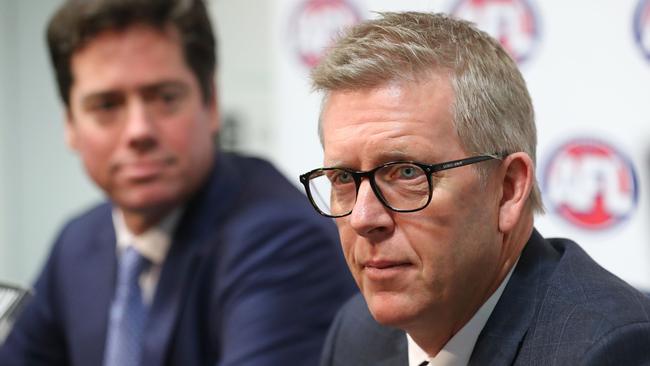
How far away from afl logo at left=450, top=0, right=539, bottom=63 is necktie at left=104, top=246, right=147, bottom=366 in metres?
0.84

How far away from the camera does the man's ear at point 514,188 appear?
1.06 m

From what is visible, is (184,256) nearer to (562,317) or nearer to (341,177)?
(341,177)

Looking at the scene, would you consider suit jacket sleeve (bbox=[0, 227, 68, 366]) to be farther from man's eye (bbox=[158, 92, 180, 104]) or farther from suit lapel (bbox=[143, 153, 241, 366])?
man's eye (bbox=[158, 92, 180, 104])

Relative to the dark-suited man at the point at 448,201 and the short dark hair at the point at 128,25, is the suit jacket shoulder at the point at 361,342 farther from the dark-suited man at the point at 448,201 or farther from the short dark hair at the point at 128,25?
the short dark hair at the point at 128,25

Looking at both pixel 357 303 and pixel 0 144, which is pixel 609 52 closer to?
pixel 357 303

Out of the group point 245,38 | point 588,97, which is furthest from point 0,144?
point 588,97

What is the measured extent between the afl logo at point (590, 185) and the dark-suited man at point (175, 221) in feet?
1.67

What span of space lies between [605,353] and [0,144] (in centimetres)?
341

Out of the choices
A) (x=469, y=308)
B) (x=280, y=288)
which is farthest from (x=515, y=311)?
(x=280, y=288)

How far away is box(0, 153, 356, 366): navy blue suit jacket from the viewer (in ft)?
5.24

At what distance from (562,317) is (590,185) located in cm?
94

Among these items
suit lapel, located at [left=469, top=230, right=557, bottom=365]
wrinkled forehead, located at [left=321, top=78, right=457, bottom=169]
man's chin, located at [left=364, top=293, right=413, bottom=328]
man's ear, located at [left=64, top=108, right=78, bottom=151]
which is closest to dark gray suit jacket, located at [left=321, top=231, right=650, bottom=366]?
suit lapel, located at [left=469, top=230, right=557, bottom=365]

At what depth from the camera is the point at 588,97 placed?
6.01 ft

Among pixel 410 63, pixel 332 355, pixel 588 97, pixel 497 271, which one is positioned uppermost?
pixel 410 63
